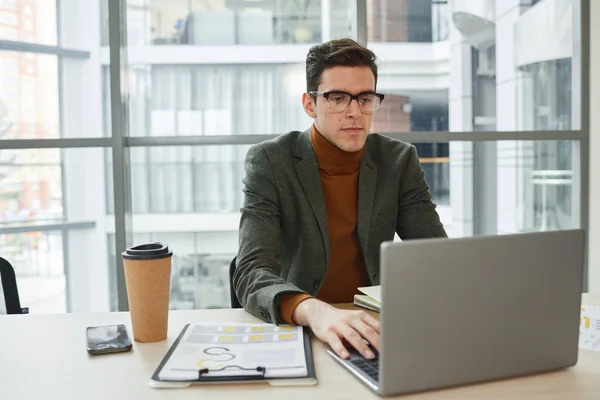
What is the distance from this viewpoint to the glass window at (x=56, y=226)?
3.02 meters

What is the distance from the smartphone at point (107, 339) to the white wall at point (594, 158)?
256cm

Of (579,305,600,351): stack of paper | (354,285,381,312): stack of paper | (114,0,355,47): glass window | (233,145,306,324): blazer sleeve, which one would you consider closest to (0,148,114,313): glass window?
(114,0,355,47): glass window

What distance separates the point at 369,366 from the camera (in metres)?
0.96

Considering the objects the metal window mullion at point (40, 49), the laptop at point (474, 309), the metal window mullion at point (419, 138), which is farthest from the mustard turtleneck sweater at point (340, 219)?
the metal window mullion at point (40, 49)

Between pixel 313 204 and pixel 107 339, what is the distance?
0.75 m

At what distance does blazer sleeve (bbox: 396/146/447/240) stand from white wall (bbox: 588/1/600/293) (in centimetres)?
160

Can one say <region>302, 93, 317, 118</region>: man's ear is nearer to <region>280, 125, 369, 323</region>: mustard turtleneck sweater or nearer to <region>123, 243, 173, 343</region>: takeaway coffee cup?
<region>280, 125, 369, 323</region>: mustard turtleneck sweater

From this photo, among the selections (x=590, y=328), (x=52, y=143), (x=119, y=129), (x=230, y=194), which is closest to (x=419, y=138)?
(x=230, y=194)

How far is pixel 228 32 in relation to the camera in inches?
119

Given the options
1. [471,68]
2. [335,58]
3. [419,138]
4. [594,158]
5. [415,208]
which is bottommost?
[415,208]

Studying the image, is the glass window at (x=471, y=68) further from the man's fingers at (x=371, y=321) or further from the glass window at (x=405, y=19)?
the man's fingers at (x=371, y=321)

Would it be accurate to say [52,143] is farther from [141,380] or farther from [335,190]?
[141,380]

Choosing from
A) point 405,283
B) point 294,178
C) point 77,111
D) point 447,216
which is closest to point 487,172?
point 447,216

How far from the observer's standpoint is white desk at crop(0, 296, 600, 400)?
2.90 feet
